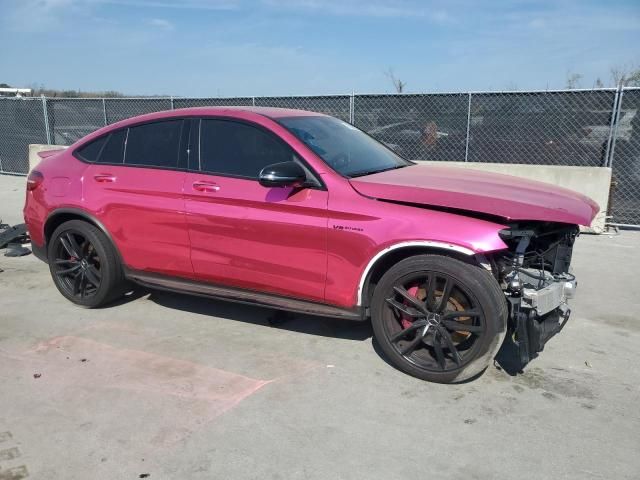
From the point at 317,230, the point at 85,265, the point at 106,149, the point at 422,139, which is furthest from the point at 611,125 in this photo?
the point at 85,265

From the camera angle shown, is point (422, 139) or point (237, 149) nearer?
point (237, 149)

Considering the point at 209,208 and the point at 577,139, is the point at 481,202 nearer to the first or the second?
the point at 209,208

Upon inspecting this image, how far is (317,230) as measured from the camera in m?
3.69

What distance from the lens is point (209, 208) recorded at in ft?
13.4

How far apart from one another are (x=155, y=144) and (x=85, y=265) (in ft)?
4.32

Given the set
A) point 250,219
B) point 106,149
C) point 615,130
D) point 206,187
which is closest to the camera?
point 250,219

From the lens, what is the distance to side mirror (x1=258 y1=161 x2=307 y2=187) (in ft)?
11.7

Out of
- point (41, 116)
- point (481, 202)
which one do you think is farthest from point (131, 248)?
point (41, 116)

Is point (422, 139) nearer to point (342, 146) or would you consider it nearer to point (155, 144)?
point (342, 146)

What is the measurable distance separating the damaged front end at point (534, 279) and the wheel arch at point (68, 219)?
3.15 m

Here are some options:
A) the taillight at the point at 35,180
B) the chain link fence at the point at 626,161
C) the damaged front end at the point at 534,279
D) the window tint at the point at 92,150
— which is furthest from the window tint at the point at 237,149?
the chain link fence at the point at 626,161

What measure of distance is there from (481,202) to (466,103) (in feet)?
20.8

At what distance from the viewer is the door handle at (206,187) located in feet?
13.4

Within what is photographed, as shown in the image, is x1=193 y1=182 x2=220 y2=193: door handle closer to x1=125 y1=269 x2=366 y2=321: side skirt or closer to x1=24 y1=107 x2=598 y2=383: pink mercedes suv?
x1=24 y1=107 x2=598 y2=383: pink mercedes suv
